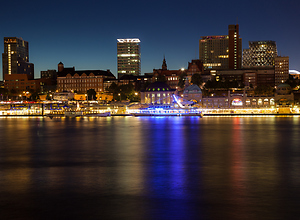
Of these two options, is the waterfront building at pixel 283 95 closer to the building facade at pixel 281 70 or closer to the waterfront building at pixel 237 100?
the waterfront building at pixel 237 100

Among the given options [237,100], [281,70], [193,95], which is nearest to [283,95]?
[237,100]

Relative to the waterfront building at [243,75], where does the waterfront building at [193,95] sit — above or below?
below

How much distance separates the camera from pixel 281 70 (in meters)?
195

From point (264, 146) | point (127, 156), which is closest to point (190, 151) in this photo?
point (127, 156)

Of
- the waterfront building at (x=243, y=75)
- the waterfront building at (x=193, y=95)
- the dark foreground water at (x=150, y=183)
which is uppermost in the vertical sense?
the waterfront building at (x=243, y=75)

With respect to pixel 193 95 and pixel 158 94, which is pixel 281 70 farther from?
pixel 193 95

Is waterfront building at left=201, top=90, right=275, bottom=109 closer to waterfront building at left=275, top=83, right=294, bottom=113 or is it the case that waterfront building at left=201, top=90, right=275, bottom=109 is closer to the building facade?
waterfront building at left=275, top=83, right=294, bottom=113

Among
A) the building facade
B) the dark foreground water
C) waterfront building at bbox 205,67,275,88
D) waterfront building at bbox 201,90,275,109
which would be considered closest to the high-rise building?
the building facade

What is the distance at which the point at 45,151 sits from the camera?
30.6m

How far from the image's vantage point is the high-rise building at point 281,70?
635ft

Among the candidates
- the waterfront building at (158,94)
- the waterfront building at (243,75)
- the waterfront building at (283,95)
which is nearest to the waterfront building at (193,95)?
the waterfront building at (158,94)

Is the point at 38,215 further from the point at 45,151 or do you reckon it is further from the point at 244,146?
the point at 244,146

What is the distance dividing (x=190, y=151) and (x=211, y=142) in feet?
23.2

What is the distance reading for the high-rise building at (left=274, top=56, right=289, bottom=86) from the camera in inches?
7618
